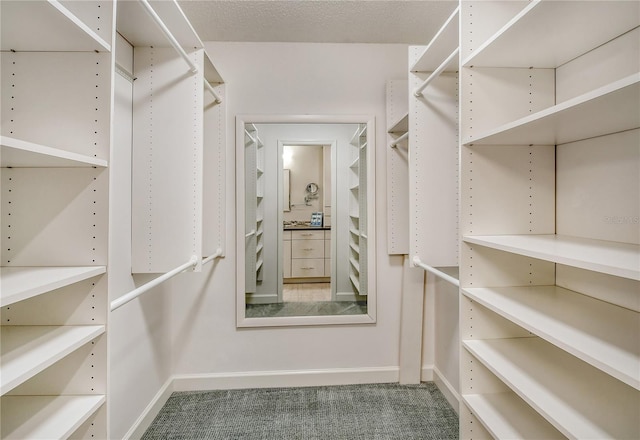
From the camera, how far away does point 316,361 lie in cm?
222

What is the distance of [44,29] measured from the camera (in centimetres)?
83

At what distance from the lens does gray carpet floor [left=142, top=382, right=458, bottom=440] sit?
1.74m

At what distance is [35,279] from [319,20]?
1896 millimetres

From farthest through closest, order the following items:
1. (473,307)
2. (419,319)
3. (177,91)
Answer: (419,319) → (177,91) → (473,307)

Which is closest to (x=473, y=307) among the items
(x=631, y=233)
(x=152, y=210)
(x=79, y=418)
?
(x=631, y=233)

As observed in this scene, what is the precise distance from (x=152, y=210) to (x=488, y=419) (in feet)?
5.54

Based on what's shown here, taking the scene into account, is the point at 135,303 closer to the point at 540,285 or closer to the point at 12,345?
the point at 12,345

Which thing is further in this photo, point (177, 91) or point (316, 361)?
Result: point (316, 361)

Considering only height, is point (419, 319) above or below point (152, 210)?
below

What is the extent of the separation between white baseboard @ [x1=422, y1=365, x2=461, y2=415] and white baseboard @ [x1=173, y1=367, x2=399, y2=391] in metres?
0.26

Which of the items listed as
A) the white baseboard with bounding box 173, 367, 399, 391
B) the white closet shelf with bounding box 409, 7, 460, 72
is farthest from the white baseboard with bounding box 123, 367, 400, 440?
the white closet shelf with bounding box 409, 7, 460, 72

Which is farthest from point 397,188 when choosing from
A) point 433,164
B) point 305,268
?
point 305,268

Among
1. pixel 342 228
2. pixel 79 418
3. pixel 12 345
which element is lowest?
pixel 79 418

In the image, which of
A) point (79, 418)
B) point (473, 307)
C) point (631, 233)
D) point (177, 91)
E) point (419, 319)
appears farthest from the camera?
point (419, 319)
